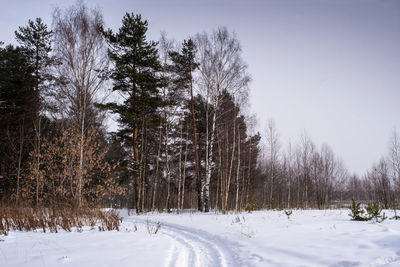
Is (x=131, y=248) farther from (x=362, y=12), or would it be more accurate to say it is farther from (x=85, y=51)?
(x=362, y=12)

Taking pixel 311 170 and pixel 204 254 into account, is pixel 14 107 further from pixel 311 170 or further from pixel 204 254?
pixel 311 170

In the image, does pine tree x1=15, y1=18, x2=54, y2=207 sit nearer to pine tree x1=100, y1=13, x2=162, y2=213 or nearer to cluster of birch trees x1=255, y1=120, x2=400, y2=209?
pine tree x1=100, y1=13, x2=162, y2=213

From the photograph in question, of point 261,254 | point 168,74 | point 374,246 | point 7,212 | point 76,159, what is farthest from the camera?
point 168,74

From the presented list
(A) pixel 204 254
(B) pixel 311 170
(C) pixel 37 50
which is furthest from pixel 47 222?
(B) pixel 311 170

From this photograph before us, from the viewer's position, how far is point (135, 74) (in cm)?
1494

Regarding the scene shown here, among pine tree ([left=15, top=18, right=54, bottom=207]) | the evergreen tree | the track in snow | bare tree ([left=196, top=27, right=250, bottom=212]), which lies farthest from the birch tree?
the track in snow

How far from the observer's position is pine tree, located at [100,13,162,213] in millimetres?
15070

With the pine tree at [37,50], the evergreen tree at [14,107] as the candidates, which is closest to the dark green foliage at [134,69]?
the pine tree at [37,50]

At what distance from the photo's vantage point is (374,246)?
13.5 feet

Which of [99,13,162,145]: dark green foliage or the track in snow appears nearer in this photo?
the track in snow

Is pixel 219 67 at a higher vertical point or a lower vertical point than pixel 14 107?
higher

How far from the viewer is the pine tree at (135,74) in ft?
49.4

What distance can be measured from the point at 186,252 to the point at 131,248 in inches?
47.1

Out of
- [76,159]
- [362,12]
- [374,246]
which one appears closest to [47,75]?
[76,159]
